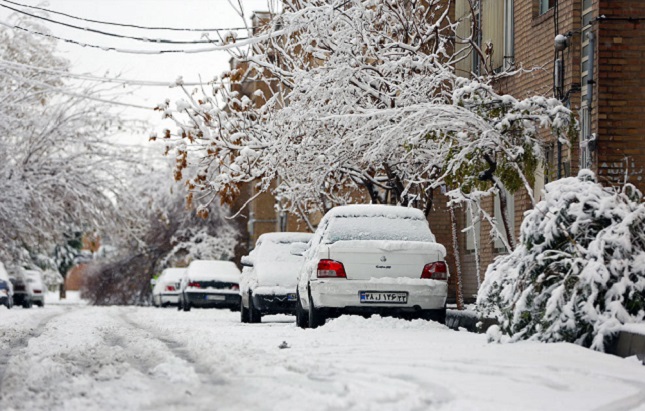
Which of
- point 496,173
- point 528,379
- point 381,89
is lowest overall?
point 528,379

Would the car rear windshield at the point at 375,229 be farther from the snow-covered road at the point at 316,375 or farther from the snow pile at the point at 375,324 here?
the snow-covered road at the point at 316,375

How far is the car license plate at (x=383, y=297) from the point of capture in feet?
53.7

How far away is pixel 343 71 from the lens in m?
20.2

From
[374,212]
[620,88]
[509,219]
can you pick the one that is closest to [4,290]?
[509,219]

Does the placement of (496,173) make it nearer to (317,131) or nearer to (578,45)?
(578,45)

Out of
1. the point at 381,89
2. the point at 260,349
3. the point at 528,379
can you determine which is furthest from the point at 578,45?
the point at 528,379

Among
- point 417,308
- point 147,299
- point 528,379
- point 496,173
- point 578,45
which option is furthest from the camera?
point 147,299

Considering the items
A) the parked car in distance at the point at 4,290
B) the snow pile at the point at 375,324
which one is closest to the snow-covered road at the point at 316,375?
the snow pile at the point at 375,324

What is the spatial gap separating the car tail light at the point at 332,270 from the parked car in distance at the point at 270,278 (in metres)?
5.09

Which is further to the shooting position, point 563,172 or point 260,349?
point 563,172

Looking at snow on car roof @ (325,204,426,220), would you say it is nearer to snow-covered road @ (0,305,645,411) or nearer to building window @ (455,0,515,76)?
snow-covered road @ (0,305,645,411)

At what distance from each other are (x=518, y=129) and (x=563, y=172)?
306 centimetres

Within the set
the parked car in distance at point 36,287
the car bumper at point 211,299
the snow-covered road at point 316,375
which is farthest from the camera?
the parked car in distance at point 36,287

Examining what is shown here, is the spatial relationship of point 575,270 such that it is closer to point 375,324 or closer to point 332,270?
point 375,324
